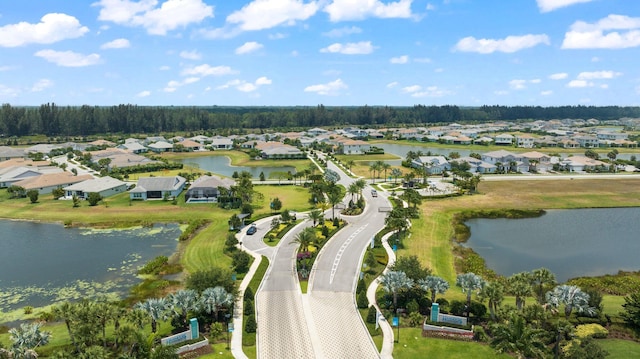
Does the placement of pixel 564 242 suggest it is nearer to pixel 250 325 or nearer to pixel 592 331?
pixel 592 331

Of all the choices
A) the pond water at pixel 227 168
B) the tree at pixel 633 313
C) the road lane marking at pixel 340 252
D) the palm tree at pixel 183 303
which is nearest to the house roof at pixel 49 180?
the pond water at pixel 227 168

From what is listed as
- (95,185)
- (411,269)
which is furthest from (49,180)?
(411,269)

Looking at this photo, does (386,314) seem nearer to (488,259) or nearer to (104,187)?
(488,259)

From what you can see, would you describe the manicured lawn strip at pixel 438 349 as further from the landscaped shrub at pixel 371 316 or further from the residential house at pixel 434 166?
the residential house at pixel 434 166

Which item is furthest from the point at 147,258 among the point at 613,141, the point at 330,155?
the point at 613,141

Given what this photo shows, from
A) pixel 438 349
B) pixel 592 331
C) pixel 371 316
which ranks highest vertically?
pixel 371 316

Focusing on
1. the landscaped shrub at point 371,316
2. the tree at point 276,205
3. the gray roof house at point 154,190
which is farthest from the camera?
the gray roof house at point 154,190

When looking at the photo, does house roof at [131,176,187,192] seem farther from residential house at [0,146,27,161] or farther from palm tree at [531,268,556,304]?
residential house at [0,146,27,161]
